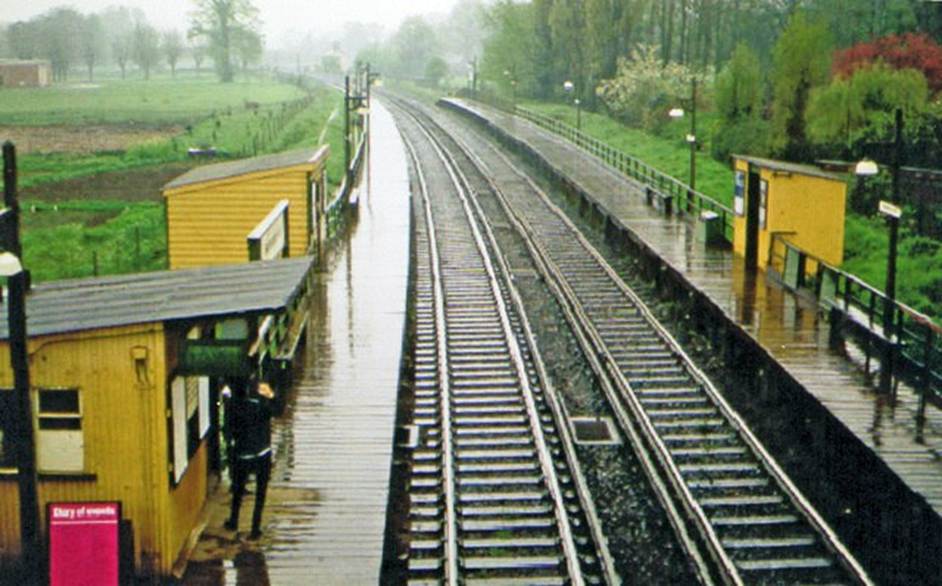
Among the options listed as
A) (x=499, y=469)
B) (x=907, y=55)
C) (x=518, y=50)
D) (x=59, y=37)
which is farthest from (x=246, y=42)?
(x=499, y=469)

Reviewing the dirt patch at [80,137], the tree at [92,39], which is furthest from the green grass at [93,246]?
the dirt patch at [80,137]

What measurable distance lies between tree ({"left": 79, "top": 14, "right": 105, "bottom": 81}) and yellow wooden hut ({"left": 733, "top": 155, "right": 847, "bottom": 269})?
21.8 meters

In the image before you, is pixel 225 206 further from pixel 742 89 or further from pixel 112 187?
pixel 742 89

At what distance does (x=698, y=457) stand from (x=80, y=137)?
38.2 metres

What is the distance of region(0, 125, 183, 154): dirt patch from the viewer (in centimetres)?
4197

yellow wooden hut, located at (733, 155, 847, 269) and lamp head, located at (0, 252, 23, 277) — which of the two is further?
yellow wooden hut, located at (733, 155, 847, 269)

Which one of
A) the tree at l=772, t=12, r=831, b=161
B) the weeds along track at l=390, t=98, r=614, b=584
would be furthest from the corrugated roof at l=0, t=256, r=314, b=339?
the tree at l=772, t=12, r=831, b=161

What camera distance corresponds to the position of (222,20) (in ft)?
178

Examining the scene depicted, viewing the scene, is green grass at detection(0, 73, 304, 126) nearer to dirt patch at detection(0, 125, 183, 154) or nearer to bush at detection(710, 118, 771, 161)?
dirt patch at detection(0, 125, 183, 154)

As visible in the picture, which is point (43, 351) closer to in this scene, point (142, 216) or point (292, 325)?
point (292, 325)

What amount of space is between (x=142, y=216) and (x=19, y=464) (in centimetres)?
2588

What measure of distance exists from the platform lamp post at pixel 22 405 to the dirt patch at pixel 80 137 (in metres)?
32.3

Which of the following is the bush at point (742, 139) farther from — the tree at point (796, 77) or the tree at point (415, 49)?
the tree at point (415, 49)

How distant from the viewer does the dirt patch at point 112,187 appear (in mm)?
36975
